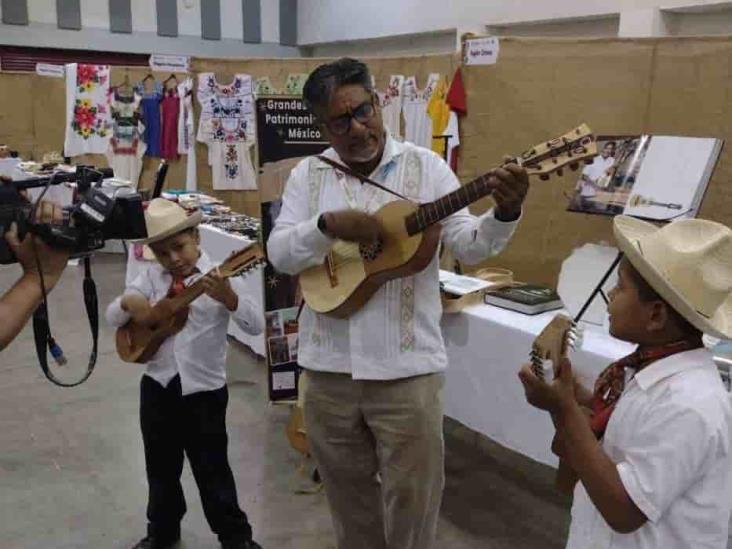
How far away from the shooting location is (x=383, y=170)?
6.07 feet

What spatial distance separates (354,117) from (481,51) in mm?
2342

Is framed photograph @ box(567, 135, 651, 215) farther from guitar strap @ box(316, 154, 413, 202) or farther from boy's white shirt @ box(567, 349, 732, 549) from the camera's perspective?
boy's white shirt @ box(567, 349, 732, 549)

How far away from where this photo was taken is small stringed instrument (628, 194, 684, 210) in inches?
98.7

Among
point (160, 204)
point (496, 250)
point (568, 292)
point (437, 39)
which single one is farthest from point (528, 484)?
point (437, 39)

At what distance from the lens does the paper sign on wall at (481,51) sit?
12.6 feet

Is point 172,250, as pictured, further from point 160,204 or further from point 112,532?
point 112,532

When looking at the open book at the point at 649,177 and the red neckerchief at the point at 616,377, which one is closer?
the red neckerchief at the point at 616,377

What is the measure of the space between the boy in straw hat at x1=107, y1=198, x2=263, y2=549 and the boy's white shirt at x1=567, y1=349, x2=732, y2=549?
141cm

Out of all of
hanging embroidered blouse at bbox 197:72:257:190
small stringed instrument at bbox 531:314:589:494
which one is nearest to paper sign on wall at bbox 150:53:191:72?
hanging embroidered blouse at bbox 197:72:257:190

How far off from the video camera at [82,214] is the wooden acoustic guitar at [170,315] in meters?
0.71

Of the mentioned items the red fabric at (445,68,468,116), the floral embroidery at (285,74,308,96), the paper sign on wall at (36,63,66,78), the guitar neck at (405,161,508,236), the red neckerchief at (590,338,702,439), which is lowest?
the red neckerchief at (590,338,702,439)

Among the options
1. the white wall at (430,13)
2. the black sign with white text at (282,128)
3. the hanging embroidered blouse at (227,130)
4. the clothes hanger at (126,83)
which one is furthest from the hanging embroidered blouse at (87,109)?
the black sign with white text at (282,128)

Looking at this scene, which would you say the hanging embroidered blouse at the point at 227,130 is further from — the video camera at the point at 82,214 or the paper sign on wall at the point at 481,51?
the video camera at the point at 82,214

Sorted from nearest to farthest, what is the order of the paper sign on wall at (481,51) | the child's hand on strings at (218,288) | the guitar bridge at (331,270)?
the guitar bridge at (331,270)
the child's hand on strings at (218,288)
the paper sign on wall at (481,51)
